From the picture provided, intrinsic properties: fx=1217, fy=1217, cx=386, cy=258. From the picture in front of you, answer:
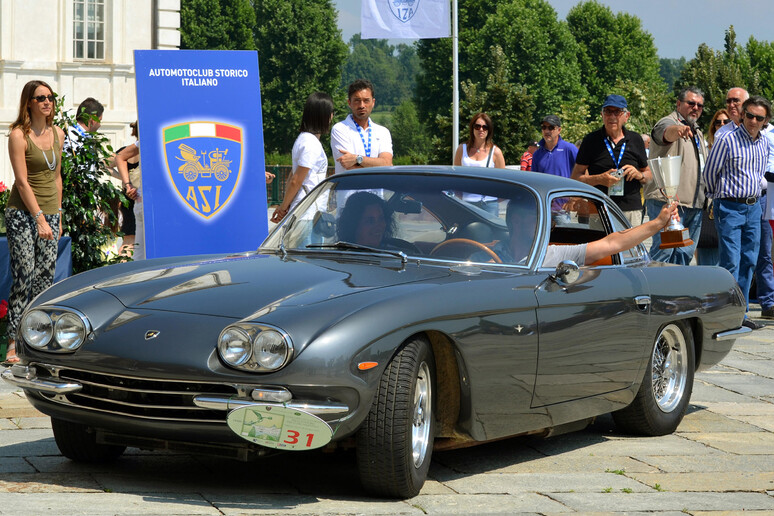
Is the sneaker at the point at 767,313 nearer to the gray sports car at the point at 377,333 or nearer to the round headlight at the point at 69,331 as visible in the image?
the gray sports car at the point at 377,333

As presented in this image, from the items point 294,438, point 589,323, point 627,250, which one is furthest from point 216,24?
point 294,438

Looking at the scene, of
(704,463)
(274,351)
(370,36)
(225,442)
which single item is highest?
(370,36)

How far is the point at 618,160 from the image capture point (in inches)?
412

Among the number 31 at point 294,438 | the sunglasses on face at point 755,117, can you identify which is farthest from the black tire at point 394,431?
the sunglasses on face at point 755,117

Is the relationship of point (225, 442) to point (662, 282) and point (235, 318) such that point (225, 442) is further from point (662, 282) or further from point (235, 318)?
point (662, 282)

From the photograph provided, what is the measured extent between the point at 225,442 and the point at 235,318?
472 mm

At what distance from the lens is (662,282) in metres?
6.53

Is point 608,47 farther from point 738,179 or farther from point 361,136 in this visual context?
point 361,136

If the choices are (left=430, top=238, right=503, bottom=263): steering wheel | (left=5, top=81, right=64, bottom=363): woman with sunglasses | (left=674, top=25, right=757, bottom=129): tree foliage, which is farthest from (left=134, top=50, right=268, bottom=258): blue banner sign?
(left=674, top=25, right=757, bottom=129): tree foliage

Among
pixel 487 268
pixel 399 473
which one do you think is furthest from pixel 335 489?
pixel 487 268

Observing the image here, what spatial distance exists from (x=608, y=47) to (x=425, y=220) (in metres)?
90.0

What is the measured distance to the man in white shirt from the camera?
9305 mm

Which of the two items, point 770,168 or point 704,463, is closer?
point 704,463

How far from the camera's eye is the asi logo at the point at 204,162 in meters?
9.11
